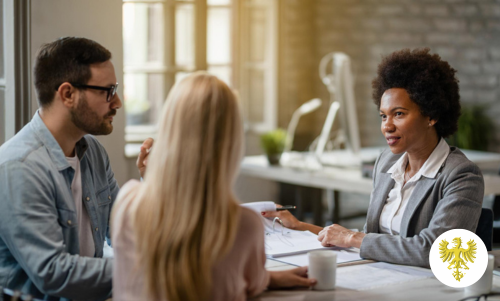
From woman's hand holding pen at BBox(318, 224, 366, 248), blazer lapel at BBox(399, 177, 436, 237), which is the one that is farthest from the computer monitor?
woman's hand holding pen at BBox(318, 224, 366, 248)

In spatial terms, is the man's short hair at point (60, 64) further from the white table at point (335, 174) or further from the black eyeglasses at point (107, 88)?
the white table at point (335, 174)

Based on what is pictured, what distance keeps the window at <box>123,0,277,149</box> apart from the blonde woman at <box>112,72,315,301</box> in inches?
139

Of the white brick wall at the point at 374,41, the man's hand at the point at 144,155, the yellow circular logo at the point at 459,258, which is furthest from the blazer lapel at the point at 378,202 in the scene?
the white brick wall at the point at 374,41

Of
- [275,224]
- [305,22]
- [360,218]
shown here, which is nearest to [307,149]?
[360,218]

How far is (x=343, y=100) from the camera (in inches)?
165

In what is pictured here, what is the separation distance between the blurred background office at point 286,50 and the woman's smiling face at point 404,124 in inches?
83.2

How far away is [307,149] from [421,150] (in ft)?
11.7

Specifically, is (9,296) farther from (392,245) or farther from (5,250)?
(392,245)

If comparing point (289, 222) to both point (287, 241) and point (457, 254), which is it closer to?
point (287, 241)

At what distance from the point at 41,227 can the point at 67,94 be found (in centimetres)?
40

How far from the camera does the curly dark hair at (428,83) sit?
79.6 inches

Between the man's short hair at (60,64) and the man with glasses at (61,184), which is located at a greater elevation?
the man's short hair at (60,64)

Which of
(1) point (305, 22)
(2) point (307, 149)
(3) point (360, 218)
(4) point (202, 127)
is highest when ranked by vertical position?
(1) point (305, 22)

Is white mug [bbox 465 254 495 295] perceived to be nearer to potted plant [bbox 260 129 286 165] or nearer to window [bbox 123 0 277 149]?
potted plant [bbox 260 129 286 165]
